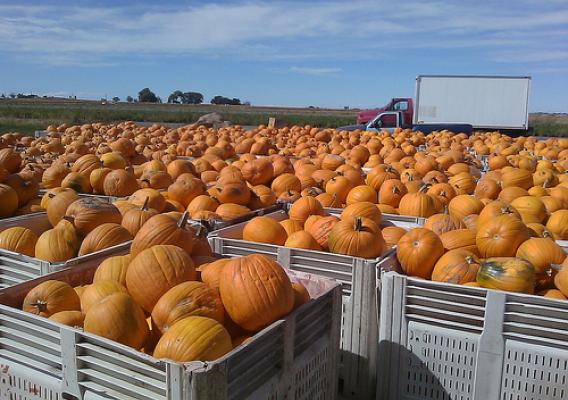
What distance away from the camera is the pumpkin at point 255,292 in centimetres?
227

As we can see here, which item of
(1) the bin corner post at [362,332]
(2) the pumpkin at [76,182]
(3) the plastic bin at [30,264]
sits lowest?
(1) the bin corner post at [362,332]

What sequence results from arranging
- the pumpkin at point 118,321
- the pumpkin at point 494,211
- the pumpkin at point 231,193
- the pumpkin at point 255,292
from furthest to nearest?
the pumpkin at point 231,193 < the pumpkin at point 494,211 < the pumpkin at point 255,292 < the pumpkin at point 118,321

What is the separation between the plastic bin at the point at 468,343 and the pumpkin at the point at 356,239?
0.57 metres

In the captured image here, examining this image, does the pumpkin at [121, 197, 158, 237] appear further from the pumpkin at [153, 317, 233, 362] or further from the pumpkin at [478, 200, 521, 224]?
the pumpkin at [478, 200, 521, 224]

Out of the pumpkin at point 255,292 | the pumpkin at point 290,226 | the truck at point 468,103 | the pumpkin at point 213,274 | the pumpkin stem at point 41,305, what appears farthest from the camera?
the truck at point 468,103

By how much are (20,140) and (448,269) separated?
8.83 meters

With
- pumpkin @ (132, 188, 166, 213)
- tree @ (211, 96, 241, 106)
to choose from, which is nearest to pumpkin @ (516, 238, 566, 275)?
pumpkin @ (132, 188, 166, 213)

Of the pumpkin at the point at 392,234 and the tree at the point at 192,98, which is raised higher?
the tree at the point at 192,98

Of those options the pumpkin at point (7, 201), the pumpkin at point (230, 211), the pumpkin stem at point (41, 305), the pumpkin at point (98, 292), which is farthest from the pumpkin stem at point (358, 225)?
the pumpkin at point (7, 201)

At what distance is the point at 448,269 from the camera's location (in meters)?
3.25

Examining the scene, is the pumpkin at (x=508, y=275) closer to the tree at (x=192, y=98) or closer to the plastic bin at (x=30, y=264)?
the plastic bin at (x=30, y=264)

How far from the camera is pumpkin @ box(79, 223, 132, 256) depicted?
3.39 m

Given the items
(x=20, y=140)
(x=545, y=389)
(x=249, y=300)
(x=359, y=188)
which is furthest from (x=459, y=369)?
(x=20, y=140)

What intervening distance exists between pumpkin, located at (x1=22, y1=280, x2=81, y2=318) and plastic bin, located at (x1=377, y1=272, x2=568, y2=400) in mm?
1688
